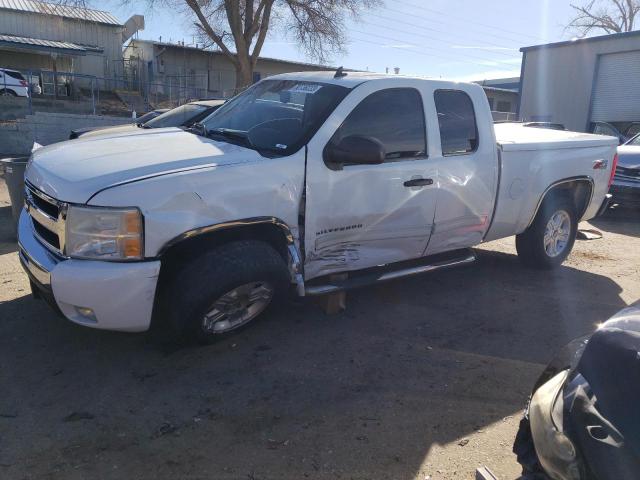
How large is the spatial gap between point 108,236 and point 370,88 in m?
2.24

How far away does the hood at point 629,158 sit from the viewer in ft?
31.9

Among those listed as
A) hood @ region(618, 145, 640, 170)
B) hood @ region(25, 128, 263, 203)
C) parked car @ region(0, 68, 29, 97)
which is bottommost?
hood @ region(618, 145, 640, 170)

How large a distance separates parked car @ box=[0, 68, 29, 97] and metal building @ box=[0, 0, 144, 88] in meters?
6.71

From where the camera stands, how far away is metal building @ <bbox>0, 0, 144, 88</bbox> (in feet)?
94.5

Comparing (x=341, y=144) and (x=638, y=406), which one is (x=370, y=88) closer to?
(x=341, y=144)

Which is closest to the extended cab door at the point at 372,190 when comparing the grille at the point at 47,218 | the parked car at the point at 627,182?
the grille at the point at 47,218

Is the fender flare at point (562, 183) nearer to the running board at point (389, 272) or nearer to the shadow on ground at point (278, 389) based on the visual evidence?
the running board at point (389, 272)

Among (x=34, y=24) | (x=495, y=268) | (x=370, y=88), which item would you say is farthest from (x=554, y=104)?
(x=34, y=24)

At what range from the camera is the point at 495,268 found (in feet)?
19.8

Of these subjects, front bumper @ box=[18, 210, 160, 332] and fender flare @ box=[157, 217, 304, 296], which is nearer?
front bumper @ box=[18, 210, 160, 332]

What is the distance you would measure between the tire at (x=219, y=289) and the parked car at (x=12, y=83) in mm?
21201

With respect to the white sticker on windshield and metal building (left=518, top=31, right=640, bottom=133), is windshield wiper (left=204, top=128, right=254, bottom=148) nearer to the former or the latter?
the white sticker on windshield

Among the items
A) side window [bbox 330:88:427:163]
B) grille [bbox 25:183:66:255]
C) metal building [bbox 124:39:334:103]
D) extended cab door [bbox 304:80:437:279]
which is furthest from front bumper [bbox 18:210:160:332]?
metal building [bbox 124:39:334:103]

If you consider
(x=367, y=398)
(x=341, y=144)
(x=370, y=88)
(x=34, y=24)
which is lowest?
(x=367, y=398)
